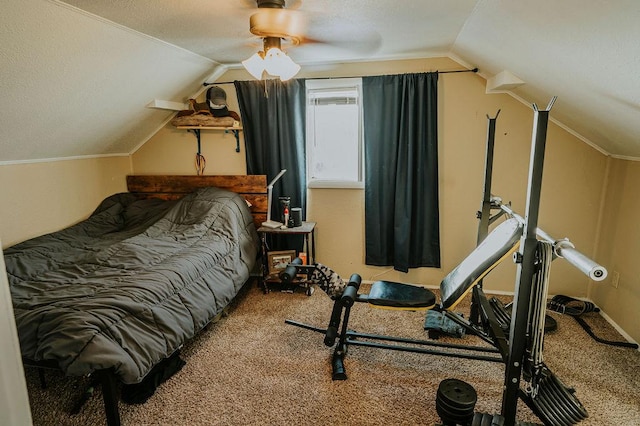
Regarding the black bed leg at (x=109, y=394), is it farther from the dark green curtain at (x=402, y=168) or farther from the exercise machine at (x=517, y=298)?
the dark green curtain at (x=402, y=168)

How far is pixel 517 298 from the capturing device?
5.28 ft

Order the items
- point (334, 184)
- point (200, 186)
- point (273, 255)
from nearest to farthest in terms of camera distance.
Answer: point (273, 255) → point (334, 184) → point (200, 186)

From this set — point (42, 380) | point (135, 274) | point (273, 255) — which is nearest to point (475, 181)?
point (273, 255)

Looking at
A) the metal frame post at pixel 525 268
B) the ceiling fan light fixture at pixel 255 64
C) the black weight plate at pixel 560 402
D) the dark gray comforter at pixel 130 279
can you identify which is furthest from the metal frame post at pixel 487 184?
the dark gray comforter at pixel 130 279

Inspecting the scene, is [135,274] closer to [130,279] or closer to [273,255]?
[130,279]

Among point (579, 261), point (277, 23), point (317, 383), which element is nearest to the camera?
point (579, 261)

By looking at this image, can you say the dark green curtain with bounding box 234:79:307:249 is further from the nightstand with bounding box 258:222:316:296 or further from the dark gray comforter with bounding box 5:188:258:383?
the dark gray comforter with bounding box 5:188:258:383

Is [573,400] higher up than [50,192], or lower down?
lower down

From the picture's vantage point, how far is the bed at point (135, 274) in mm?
1795

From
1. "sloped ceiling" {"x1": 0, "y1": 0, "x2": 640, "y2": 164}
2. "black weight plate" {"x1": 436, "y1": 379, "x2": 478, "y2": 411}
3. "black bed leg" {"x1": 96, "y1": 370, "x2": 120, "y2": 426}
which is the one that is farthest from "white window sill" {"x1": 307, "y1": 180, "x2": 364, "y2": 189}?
"black bed leg" {"x1": 96, "y1": 370, "x2": 120, "y2": 426}

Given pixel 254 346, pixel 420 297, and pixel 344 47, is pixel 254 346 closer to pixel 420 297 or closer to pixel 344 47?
pixel 420 297

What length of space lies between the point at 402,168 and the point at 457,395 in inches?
80.5

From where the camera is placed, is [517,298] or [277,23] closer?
[517,298]

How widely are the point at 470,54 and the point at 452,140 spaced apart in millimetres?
743
